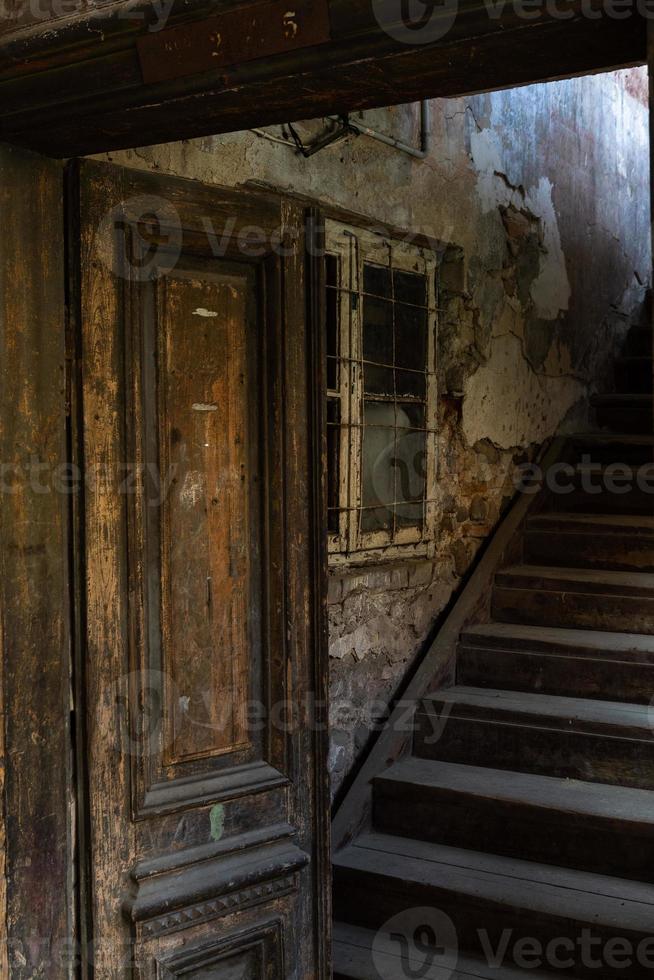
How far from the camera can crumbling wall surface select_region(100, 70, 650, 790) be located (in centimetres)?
367

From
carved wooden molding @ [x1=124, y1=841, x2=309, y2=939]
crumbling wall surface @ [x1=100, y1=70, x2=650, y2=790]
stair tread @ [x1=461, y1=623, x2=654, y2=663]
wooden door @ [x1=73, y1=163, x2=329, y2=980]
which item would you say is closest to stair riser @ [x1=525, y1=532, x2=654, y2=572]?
crumbling wall surface @ [x1=100, y1=70, x2=650, y2=790]

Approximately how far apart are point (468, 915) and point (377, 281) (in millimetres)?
2369

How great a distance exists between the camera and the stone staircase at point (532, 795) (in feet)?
10.1

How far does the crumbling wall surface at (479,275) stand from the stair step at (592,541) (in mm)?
257

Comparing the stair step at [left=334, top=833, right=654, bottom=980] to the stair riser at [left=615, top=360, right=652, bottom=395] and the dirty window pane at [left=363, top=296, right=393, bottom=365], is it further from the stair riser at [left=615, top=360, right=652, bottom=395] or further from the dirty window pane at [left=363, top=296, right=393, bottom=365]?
the stair riser at [left=615, top=360, right=652, bottom=395]

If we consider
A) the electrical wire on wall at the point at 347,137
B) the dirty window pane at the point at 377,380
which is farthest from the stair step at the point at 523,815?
the electrical wire on wall at the point at 347,137

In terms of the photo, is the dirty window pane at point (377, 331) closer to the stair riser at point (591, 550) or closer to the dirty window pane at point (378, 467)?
the dirty window pane at point (378, 467)

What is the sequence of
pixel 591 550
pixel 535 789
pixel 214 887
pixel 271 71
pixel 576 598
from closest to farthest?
pixel 271 71, pixel 214 887, pixel 535 789, pixel 576 598, pixel 591 550

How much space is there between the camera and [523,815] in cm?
342

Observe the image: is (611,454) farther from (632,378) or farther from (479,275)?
(479,275)

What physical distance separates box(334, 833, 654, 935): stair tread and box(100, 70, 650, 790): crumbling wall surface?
1.13 feet

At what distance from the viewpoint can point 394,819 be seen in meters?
3.68

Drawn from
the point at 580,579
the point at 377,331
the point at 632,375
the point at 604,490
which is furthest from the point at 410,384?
the point at 632,375

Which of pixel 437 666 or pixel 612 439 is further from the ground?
pixel 612 439
